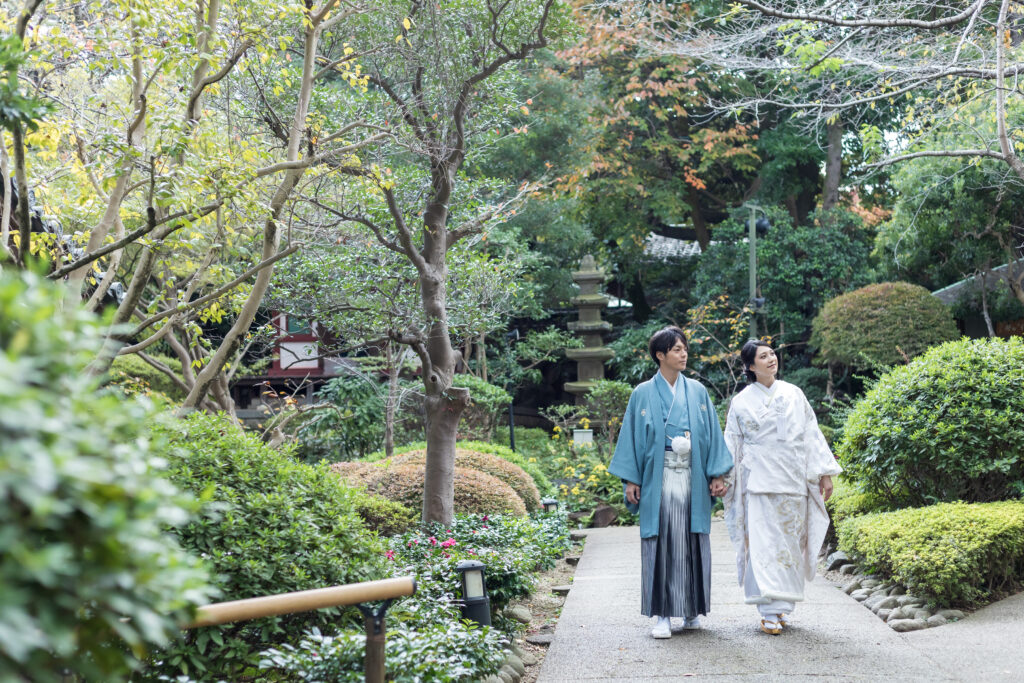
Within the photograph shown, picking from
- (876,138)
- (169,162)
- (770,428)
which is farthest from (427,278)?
(876,138)

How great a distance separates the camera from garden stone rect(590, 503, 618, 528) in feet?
37.2

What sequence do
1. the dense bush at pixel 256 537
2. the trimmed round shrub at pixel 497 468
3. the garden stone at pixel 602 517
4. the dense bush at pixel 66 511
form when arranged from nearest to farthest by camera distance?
the dense bush at pixel 66 511 → the dense bush at pixel 256 537 → the trimmed round shrub at pixel 497 468 → the garden stone at pixel 602 517

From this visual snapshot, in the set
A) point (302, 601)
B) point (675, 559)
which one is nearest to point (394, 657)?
point (302, 601)

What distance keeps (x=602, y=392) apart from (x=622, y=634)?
30.2ft

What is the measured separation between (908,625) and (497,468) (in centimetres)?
441

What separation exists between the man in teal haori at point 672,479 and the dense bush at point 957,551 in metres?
1.40

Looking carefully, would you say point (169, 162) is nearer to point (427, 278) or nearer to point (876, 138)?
point (427, 278)

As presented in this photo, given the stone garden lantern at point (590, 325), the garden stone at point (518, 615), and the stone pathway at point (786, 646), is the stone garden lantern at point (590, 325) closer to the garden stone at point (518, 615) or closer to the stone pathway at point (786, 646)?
the stone pathway at point (786, 646)

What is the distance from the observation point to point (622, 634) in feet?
17.0

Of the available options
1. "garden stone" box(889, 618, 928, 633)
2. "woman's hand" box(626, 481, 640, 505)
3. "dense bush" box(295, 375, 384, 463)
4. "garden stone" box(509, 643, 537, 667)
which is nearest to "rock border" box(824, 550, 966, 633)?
"garden stone" box(889, 618, 928, 633)

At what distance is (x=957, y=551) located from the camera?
5406 millimetres

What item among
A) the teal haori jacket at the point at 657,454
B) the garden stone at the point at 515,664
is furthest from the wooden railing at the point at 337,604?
the teal haori jacket at the point at 657,454

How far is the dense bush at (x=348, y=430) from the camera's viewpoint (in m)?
12.2

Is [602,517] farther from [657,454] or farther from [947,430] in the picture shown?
[657,454]
